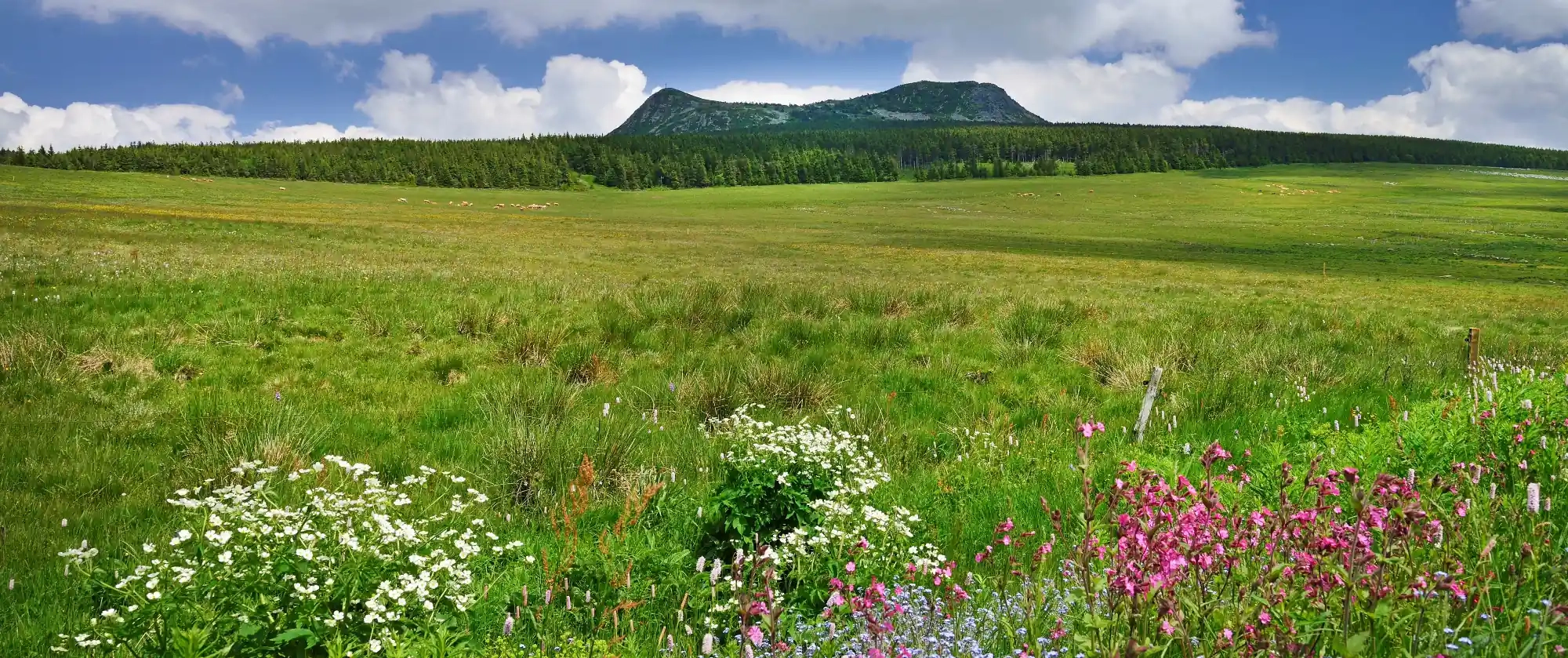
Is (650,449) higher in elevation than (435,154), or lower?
lower

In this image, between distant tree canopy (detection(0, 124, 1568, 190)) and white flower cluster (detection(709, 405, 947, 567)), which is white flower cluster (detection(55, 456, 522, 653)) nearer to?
white flower cluster (detection(709, 405, 947, 567))

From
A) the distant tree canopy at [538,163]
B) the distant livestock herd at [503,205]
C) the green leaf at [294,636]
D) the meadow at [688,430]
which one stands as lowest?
the meadow at [688,430]

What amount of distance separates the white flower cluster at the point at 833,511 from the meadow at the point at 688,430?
0.04 metres

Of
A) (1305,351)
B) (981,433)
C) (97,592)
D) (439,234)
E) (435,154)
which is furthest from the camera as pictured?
(435,154)

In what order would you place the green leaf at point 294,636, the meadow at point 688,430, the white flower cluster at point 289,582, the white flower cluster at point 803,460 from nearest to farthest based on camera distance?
1. the green leaf at point 294,636
2. the white flower cluster at point 289,582
3. the meadow at point 688,430
4. the white flower cluster at point 803,460

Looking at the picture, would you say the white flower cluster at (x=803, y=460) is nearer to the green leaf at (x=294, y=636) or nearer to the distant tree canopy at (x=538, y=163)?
the green leaf at (x=294, y=636)

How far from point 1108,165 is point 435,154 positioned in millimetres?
151146

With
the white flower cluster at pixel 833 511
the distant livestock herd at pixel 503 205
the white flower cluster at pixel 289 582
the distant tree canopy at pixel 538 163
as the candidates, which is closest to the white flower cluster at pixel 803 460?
the white flower cluster at pixel 833 511

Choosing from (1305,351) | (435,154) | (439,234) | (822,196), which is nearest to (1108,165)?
(822,196)

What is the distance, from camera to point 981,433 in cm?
700

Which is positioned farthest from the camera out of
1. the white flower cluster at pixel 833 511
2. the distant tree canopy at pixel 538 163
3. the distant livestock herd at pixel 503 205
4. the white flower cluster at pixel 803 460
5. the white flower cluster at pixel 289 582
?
the distant tree canopy at pixel 538 163

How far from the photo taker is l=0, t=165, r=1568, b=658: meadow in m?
2.93

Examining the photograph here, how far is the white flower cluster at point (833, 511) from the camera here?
150 inches

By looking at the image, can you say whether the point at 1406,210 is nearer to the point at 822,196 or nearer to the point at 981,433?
the point at 822,196
